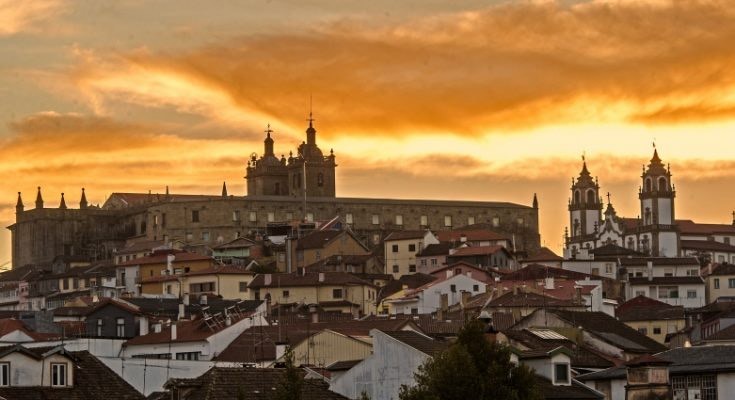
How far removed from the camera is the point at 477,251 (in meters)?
161

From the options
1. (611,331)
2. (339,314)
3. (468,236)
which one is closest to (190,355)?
(611,331)

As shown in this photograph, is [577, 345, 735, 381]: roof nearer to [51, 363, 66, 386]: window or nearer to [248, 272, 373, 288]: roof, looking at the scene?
[51, 363, 66, 386]: window

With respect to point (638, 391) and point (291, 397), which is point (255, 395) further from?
point (638, 391)

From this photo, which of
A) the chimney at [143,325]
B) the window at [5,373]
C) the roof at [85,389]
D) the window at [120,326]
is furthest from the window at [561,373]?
the window at [120,326]

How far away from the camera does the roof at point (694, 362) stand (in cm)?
5711

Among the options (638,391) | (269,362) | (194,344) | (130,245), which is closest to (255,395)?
(638,391)

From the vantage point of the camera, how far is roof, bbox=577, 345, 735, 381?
57106 mm

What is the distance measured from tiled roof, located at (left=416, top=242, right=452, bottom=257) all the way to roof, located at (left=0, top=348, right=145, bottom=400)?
110411mm

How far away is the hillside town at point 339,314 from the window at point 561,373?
43 millimetres

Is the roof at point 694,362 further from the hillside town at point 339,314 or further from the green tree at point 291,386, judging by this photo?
the green tree at point 291,386

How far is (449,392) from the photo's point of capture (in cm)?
5038

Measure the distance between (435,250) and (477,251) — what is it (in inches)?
307

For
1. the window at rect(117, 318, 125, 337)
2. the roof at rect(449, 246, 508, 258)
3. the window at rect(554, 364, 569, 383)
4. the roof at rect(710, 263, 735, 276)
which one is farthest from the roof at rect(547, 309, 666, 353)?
the roof at rect(710, 263, 735, 276)

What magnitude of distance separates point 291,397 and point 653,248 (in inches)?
6158
